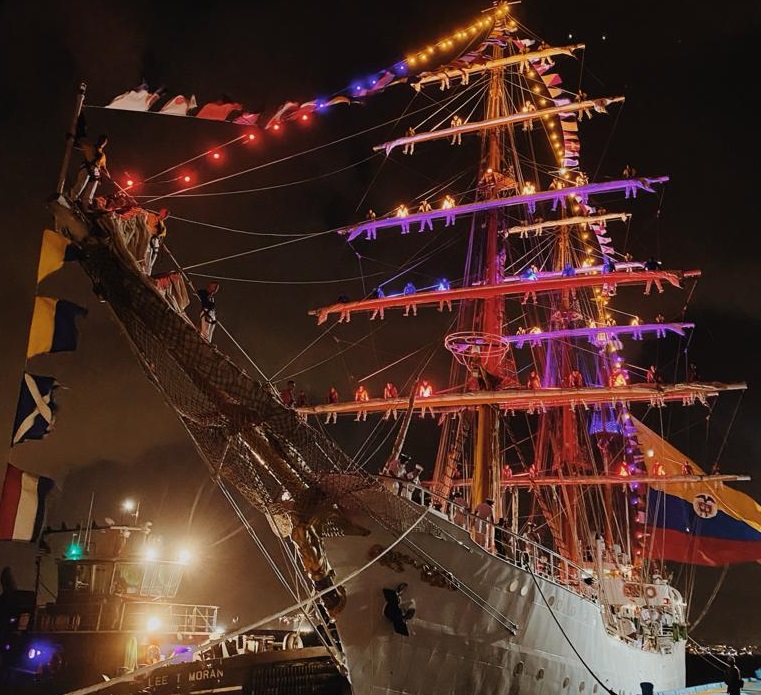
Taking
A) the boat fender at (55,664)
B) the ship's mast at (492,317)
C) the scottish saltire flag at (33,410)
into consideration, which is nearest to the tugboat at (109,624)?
the boat fender at (55,664)

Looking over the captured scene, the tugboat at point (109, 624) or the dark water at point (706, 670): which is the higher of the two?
the tugboat at point (109, 624)

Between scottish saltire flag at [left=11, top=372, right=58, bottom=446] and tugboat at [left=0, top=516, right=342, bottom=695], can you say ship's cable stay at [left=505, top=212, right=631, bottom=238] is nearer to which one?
tugboat at [left=0, top=516, right=342, bottom=695]

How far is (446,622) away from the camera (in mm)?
10461

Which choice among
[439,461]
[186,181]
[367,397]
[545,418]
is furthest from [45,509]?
[545,418]

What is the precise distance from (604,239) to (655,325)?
5589 mm

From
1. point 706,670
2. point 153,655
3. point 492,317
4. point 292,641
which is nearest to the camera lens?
point 292,641

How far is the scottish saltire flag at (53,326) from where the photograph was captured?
23.4ft

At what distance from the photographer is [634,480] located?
2503cm

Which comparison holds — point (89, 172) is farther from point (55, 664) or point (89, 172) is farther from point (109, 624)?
point (55, 664)

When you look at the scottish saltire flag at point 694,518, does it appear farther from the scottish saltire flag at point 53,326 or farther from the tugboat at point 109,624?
the scottish saltire flag at point 53,326

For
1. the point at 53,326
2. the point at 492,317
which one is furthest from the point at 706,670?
the point at 53,326

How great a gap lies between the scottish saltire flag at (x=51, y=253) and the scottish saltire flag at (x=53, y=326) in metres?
0.35

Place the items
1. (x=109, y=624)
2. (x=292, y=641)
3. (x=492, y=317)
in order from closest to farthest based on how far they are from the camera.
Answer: (x=292, y=641), (x=109, y=624), (x=492, y=317)

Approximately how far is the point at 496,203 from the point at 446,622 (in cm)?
1374
